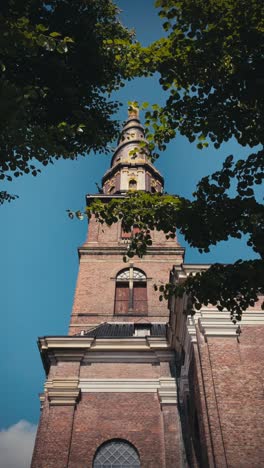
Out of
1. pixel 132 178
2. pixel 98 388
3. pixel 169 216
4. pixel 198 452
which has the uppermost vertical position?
pixel 132 178

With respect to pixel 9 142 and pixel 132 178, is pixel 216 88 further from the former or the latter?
→ pixel 132 178

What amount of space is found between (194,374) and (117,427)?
3.85 m

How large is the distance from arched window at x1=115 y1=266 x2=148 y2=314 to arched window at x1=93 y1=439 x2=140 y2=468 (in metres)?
7.00

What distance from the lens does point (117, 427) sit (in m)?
12.6

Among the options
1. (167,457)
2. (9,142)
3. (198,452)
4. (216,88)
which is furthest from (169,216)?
(167,457)

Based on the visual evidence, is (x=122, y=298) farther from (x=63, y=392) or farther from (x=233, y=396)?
(x=233, y=396)

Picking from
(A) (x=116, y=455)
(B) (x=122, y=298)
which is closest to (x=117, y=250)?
(B) (x=122, y=298)

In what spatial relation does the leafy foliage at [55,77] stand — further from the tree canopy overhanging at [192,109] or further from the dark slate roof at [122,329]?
the dark slate roof at [122,329]

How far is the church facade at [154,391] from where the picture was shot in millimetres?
8938

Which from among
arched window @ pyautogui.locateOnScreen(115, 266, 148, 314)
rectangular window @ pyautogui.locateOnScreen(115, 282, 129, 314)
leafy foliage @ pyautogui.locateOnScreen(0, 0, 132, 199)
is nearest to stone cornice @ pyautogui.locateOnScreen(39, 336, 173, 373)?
arched window @ pyautogui.locateOnScreen(115, 266, 148, 314)

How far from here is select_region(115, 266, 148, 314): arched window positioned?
19172 mm

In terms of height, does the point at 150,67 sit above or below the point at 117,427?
above

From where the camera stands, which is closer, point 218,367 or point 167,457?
point 218,367

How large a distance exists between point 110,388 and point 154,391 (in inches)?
57.9
